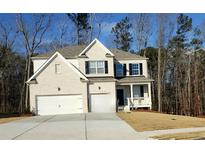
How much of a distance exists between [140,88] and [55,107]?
8.36 m

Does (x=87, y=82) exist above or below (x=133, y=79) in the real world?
below

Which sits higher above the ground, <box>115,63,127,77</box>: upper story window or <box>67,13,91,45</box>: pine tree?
<box>67,13,91,45</box>: pine tree

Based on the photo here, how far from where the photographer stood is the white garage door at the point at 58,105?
3106 centimetres

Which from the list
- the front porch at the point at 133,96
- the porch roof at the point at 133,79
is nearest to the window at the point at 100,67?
the porch roof at the point at 133,79

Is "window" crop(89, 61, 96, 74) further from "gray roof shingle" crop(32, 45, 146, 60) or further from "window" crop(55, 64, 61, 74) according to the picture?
"window" crop(55, 64, 61, 74)

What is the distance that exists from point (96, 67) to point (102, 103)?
3457 mm

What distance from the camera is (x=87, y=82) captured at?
3178cm

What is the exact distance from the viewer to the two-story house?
3123 centimetres

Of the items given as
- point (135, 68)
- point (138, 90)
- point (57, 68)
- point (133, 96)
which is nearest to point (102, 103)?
point (133, 96)

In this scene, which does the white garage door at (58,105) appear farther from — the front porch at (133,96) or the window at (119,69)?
the window at (119,69)

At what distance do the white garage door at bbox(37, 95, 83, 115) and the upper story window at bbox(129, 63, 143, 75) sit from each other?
6659mm

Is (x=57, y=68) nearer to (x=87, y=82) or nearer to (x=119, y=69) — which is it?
(x=87, y=82)

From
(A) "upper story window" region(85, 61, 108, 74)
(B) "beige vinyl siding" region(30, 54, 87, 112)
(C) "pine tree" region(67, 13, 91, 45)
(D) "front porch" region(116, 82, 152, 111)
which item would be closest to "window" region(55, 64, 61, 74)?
(B) "beige vinyl siding" region(30, 54, 87, 112)
